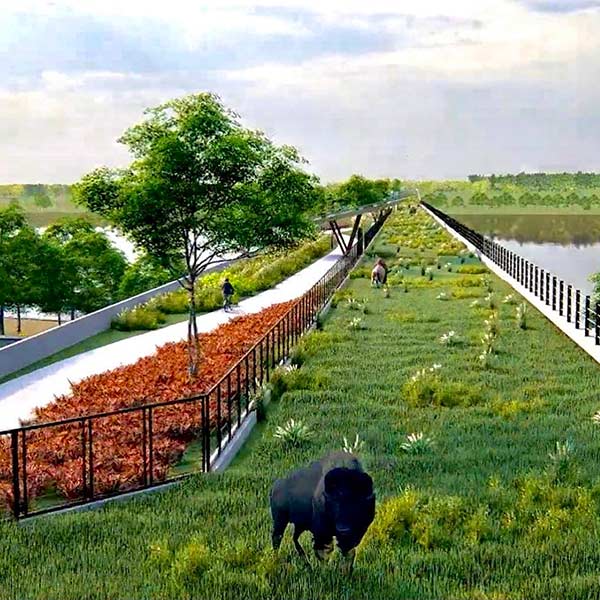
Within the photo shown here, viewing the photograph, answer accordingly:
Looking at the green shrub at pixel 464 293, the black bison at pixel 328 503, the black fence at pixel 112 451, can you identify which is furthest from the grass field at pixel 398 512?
the green shrub at pixel 464 293

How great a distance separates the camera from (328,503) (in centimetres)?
627

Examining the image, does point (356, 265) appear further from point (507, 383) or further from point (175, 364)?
point (507, 383)

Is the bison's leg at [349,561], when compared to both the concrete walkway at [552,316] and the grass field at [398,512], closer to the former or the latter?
the grass field at [398,512]

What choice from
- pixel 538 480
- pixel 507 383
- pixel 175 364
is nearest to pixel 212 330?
pixel 175 364

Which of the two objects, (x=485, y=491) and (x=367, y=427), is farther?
(x=367, y=427)

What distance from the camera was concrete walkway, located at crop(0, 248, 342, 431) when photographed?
15.4m

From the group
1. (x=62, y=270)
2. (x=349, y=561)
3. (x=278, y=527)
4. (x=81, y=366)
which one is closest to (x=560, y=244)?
(x=62, y=270)

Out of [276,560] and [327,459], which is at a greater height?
[327,459]

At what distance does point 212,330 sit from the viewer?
23.7 metres

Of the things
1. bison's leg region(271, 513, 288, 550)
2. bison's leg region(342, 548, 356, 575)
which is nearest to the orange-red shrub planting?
bison's leg region(271, 513, 288, 550)

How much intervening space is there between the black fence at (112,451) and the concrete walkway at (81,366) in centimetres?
222

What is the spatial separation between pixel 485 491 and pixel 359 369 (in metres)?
7.14

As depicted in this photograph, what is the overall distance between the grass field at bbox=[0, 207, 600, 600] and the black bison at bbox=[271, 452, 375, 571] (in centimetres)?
36

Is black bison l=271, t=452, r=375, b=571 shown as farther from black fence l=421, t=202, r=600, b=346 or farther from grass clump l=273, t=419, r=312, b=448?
black fence l=421, t=202, r=600, b=346
